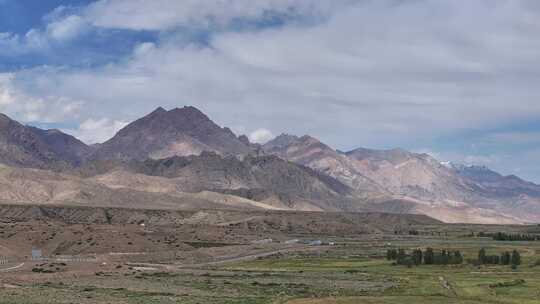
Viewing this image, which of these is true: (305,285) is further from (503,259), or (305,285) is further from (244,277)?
(503,259)

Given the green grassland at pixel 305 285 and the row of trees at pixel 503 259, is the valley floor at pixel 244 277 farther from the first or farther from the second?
the row of trees at pixel 503 259

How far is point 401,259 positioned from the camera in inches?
5408

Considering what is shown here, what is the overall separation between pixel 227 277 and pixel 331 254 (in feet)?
193

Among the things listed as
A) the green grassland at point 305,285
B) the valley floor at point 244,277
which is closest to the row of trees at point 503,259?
the valley floor at point 244,277

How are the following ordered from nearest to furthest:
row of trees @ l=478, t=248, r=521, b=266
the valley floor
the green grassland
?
1. the green grassland
2. the valley floor
3. row of trees @ l=478, t=248, r=521, b=266

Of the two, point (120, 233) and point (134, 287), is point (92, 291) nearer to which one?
point (134, 287)

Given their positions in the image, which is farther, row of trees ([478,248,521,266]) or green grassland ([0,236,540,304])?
row of trees ([478,248,521,266])

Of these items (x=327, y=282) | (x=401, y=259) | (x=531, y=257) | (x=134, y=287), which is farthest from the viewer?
(x=531, y=257)

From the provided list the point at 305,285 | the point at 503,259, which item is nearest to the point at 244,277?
the point at 305,285

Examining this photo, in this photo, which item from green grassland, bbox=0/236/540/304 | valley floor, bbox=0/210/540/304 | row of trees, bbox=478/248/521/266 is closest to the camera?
green grassland, bbox=0/236/540/304

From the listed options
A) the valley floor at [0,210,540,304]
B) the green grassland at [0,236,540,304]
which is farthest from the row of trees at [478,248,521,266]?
the green grassland at [0,236,540,304]

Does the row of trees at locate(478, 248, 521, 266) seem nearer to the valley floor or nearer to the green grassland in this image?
the valley floor

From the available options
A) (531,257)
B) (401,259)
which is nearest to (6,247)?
(401,259)

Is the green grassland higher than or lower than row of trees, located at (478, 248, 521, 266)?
lower
